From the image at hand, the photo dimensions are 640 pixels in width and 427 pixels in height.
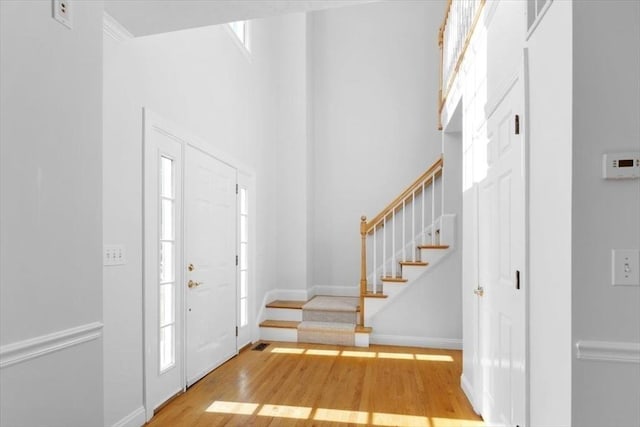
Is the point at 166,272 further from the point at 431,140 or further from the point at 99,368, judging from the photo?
the point at 431,140

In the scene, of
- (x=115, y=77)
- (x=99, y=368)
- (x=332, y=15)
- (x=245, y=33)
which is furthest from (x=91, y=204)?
(x=332, y=15)

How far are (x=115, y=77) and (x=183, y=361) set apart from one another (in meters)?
2.30

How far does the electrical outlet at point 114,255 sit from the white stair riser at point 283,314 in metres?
2.84

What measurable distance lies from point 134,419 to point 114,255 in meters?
1.16

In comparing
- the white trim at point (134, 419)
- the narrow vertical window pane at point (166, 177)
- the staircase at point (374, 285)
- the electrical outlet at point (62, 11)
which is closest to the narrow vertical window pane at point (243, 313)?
the staircase at point (374, 285)

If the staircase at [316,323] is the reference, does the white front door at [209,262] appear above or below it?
above

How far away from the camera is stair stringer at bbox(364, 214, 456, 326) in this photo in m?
4.38

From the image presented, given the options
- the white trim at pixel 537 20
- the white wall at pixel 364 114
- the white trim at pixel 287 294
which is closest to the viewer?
the white trim at pixel 537 20

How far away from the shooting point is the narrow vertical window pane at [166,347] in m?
2.86

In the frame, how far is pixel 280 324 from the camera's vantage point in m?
4.74

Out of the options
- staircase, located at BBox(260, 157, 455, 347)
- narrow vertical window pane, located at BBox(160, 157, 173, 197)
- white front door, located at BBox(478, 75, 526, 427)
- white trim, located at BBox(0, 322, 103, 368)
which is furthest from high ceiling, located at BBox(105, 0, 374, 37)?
staircase, located at BBox(260, 157, 455, 347)

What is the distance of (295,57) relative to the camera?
5.54m
